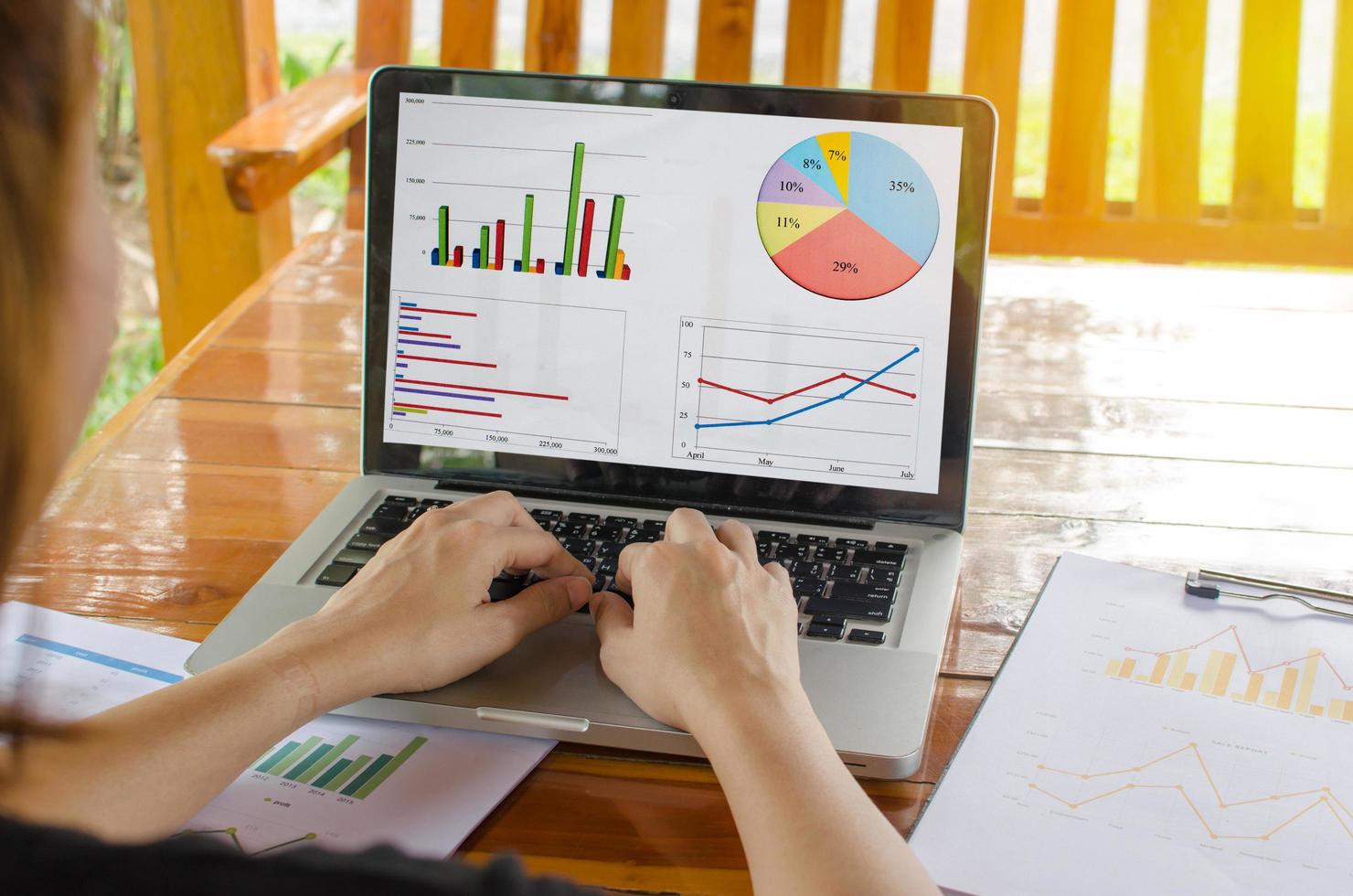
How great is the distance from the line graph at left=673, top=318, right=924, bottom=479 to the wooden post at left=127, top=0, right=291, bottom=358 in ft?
4.32

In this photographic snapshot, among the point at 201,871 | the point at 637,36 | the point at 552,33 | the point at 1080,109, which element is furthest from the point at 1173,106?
the point at 201,871

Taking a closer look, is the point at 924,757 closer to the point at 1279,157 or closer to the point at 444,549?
the point at 444,549

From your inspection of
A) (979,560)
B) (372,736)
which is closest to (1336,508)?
(979,560)

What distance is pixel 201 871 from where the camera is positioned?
0.29 meters

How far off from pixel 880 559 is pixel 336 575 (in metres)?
0.33

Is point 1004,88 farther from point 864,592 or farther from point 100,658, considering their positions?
point 100,658

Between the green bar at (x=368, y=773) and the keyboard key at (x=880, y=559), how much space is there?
307 millimetres

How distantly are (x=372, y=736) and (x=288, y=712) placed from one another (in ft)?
0.18

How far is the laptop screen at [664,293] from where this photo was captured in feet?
2.58

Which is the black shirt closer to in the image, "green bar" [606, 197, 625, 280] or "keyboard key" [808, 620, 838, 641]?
"keyboard key" [808, 620, 838, 641]

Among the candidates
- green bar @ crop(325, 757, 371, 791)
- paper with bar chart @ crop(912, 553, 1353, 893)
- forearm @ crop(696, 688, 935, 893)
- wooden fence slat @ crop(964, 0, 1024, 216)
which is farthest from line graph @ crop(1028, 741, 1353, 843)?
wooden fence slat @ crop(964, 0, 1024, 216)

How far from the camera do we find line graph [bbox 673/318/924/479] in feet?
2.59

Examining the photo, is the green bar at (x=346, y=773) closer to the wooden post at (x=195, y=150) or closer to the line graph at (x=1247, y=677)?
the line graph at (x=1247, y=677)

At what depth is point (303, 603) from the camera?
0.72 m
